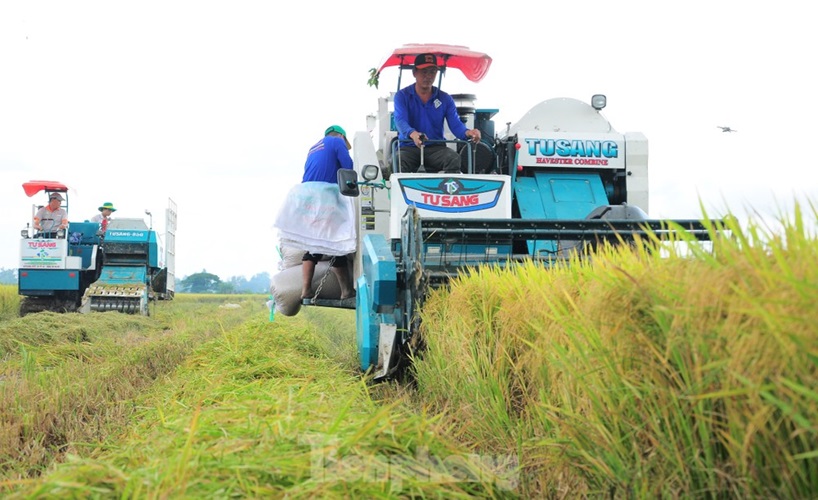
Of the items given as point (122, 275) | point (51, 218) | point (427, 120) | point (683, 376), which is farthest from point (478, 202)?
point (51, 218)

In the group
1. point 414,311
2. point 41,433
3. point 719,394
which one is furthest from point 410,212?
point 719,394

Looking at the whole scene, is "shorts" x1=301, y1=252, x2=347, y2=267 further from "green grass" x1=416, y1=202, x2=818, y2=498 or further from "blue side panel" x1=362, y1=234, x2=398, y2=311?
"green grass" x1=416, y1=202, x2=818, y2=498

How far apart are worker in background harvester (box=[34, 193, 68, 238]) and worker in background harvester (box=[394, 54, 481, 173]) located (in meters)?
11.5

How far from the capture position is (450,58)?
7.48 meters

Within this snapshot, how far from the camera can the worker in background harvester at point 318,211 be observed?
691cm

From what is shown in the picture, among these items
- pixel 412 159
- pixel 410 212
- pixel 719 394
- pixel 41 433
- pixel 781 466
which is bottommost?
pixel 41 433

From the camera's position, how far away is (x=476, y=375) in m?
3.80

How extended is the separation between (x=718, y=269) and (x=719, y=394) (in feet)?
1.11

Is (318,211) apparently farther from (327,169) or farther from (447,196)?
(447,196)

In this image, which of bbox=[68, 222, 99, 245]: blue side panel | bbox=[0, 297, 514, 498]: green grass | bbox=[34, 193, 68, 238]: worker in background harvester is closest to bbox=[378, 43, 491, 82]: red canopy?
bbox=[0, 297, 514, 498]: green grass

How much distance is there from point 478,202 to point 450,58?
1.80 meters

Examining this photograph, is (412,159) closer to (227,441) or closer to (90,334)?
(227,441)

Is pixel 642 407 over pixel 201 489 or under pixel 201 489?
over

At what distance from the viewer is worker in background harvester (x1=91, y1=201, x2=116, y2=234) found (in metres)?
17.7
